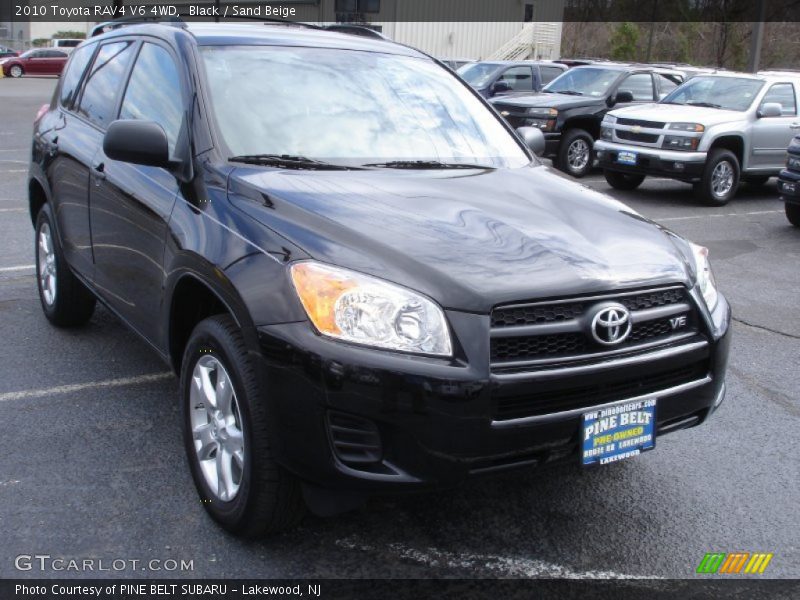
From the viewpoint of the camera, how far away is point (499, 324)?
2.77 meters

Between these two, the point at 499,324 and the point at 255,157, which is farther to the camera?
the point at 255,157

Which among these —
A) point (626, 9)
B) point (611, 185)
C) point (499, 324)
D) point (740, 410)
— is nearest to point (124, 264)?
point (499, 324)

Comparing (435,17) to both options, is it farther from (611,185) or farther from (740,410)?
(740,410)

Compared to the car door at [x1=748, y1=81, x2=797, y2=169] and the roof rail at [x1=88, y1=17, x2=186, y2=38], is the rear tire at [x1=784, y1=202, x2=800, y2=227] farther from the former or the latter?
the roof rail at [x1=88, y1=17, x2=186, y2=38]

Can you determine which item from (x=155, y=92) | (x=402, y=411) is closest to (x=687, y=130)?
(x=155, y=92)

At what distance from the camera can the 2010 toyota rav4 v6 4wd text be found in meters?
2.72

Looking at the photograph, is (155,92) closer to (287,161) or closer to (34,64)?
(287,161)

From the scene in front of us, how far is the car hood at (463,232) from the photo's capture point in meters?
2.83

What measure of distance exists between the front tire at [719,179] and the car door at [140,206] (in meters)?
9.11

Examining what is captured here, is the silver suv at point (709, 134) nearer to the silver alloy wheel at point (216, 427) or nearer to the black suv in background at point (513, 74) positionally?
the black suv in background at point (513, 74)

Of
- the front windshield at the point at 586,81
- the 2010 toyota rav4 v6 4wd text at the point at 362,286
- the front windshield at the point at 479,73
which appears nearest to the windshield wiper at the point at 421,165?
the 2010 toyota rav4 v6 4wd text at the point at 362,286

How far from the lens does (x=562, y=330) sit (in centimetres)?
282

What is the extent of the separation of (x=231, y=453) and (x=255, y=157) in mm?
1198

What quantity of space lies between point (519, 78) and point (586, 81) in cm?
261
